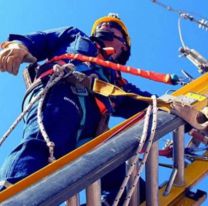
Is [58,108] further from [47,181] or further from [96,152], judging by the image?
[47,181]

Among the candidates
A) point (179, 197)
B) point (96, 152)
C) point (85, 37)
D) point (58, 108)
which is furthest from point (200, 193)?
point (85, 37)

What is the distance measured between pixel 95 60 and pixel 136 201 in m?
1.09

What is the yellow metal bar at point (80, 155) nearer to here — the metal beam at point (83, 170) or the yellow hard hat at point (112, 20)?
the metal beam at point (83, 170)

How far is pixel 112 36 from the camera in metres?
4.12

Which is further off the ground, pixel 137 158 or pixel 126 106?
pixel 137 158

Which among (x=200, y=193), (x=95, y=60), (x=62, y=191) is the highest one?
(x=95, y=60)

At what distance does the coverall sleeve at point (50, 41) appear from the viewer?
11.3ft

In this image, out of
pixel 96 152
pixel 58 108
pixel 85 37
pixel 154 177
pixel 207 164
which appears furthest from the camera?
pixel 85 37

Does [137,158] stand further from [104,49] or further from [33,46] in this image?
[104,49]

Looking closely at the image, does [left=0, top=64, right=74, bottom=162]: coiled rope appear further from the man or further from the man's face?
the man's face

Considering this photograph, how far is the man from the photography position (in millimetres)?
2443

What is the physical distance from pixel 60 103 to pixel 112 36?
142cm

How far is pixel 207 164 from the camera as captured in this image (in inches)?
102

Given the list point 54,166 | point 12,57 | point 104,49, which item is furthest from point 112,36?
point 54,166
